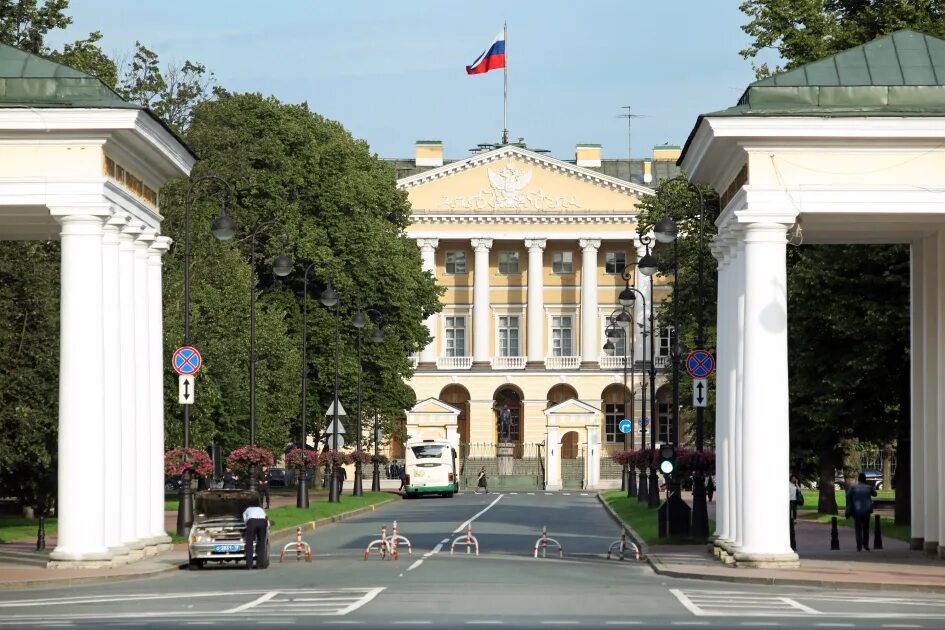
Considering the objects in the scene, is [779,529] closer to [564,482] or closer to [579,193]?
[564,482]

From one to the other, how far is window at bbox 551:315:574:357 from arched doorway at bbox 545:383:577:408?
319 centimetres

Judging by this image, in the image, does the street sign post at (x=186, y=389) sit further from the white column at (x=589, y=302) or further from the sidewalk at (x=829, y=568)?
the white column at (x=589, y=302)

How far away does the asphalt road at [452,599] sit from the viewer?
2028 centimetres

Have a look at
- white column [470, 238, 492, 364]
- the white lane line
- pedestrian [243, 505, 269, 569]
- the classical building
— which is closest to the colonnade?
pedestrian [243, 505, 269, 569]

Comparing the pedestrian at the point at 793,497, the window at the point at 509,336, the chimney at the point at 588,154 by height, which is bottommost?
the pedestrian at the point at 793,497

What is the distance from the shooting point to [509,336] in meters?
130

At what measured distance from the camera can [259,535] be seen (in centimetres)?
3272

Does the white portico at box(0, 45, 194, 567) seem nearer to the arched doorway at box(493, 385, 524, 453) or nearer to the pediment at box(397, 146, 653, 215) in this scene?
the arched doorway at box(493, 385, 524, 453)

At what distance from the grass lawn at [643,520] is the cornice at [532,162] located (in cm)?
5292

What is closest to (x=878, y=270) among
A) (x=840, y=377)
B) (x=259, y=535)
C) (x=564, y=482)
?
(x=840, y=377)

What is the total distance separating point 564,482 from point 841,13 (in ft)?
195

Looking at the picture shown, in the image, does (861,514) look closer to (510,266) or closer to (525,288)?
(525,288)

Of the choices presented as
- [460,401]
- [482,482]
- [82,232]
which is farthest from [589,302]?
[82,232]

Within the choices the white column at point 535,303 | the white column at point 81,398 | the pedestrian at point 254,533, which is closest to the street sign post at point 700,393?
the pedestrian at point 254,533
